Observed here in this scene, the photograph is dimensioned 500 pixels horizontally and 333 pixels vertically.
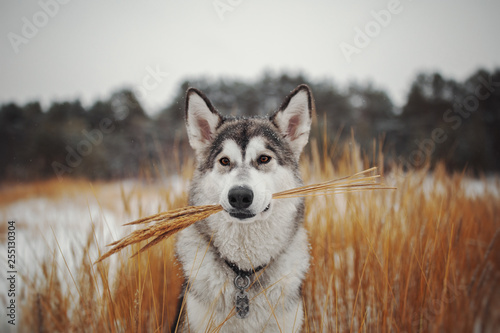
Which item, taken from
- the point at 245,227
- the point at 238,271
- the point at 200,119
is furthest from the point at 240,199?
the point at 200,119

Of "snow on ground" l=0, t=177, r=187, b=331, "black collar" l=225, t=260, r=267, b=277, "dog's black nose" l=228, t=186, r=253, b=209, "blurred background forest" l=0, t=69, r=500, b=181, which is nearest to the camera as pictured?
"dog's black nose" l=228, t=186, r=253, b=209

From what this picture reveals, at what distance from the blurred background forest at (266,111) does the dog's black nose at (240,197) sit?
1.71m

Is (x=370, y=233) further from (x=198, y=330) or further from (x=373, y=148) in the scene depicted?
(x=198, y=330)

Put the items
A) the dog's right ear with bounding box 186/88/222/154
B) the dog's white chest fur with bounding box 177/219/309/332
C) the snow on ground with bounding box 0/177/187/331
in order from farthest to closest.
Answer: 1. the snow on ground with bounding box 0/177/187/331
2. the dog's right ear with bounding box 186/88/222/154
3. the dog's white chest fur with bounding box 177/219/309/332

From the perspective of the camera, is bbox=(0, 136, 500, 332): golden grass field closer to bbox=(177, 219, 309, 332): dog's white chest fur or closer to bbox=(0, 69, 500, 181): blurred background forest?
bbox=(177, 219, 309, 332): dog's white chest fur

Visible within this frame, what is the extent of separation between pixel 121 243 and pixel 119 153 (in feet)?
25.2

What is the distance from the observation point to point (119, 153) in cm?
787

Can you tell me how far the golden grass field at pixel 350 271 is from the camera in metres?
1.65

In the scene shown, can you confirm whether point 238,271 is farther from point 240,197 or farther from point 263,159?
point 263,159

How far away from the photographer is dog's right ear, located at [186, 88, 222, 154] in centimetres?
204

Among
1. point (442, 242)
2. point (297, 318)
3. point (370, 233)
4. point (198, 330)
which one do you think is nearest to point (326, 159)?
point (370, 233)

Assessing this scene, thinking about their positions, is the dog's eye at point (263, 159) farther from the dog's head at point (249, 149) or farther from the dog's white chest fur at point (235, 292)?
the dog's white chest fur at point (235, 292)

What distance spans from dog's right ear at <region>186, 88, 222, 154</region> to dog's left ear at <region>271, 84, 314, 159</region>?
61cm

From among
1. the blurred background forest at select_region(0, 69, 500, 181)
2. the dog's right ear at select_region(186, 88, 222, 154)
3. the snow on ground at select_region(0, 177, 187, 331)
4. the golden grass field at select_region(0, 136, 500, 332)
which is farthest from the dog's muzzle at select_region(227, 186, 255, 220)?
the blurred background forest at select_region(0, 69, 500, 181)
